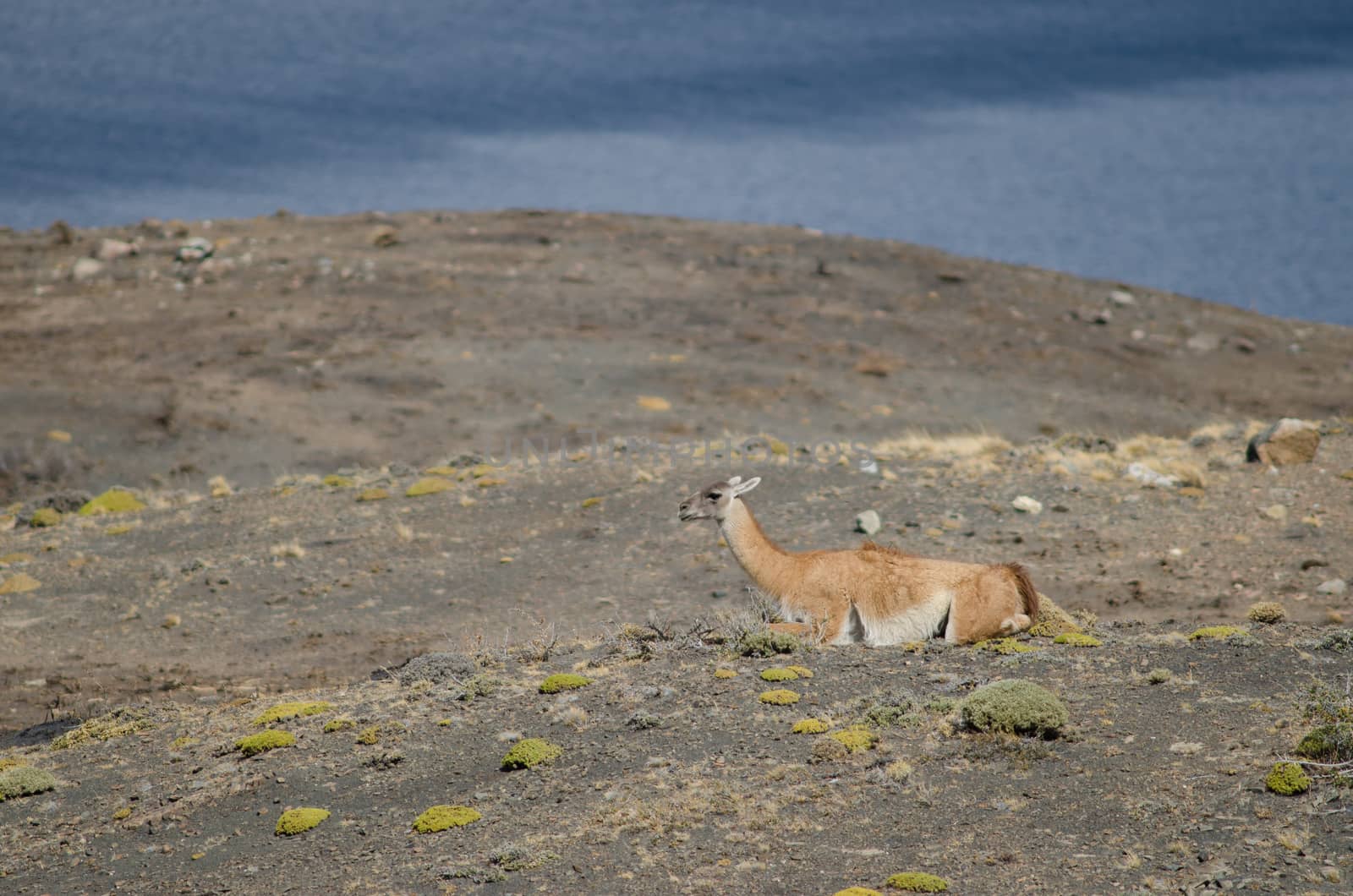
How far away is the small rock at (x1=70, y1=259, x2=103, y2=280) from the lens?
164 feet

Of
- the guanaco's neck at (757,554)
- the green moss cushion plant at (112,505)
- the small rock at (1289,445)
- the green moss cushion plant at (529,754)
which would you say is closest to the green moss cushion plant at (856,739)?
the green moss cushion plant at (529,754)

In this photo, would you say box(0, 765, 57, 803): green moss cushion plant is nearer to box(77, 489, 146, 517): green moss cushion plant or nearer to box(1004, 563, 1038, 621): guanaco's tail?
box(1004, 563, 1038, 621): guanaco's tail

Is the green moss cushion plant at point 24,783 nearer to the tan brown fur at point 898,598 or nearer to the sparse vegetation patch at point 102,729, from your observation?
the sparse vegetation patch at point 102,729

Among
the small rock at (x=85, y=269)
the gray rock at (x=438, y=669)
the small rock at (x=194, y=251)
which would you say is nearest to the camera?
the gray rock at (x=438, y=669)

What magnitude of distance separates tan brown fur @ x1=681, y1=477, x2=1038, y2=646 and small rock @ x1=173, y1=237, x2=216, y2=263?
149ft

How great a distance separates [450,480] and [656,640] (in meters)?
12.9

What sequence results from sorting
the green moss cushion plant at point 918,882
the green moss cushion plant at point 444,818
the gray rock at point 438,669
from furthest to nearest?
the gray rock at point 438,669 → the green moss cushion plant at point 444,818 → the green moss cushion plant at point 918,882

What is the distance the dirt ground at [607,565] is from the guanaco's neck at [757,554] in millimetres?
972

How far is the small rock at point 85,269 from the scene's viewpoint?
4991 cm

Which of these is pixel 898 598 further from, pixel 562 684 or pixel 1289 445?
pixel 1289 445

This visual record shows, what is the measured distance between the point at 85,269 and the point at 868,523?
42.0 meters

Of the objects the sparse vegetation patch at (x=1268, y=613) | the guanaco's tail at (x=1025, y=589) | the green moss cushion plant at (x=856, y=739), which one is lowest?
the green moss cushion plant at (x=856, y=739)

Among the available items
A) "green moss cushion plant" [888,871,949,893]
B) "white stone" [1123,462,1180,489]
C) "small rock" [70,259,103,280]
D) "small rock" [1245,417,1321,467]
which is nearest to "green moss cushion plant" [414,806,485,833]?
"green moss cushion plant" [888,871,949,893]

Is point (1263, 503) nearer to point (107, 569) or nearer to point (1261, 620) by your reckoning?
point (1261, 620)
